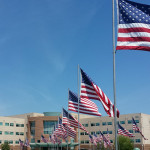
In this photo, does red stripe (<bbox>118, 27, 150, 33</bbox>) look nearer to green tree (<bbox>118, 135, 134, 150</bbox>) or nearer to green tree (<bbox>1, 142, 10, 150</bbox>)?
green tree (<bbox>118, 135, 134, 150</bbox>)

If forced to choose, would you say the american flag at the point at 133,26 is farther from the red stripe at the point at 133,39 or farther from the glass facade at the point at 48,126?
the glass facade at the point at 48,126

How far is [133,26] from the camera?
15.6 meters

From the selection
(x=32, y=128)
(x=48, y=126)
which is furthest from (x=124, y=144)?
(x=32, y=128)

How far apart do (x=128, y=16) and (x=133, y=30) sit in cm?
98

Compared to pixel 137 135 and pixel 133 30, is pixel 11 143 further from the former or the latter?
pixel 133 30

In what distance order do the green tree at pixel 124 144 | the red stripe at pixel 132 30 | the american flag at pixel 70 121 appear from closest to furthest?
the red stripe at pixel 132 30
the american flag at pixel 70 121
the green tree at pixel 124 144

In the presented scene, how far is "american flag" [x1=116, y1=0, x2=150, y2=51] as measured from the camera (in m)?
15.1

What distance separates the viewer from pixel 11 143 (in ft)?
308

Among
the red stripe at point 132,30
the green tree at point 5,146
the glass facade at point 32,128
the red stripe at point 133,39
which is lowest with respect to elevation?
the green tree at point 5,146

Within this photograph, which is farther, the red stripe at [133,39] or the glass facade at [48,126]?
the glass facade at [48,126]

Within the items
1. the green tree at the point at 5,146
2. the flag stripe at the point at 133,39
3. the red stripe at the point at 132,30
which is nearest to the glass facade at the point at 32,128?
the green tree at the point at 5,146

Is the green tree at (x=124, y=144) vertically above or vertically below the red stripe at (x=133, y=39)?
below

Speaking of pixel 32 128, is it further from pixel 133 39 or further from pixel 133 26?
pixel 133 39

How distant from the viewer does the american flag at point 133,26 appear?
594 inches
